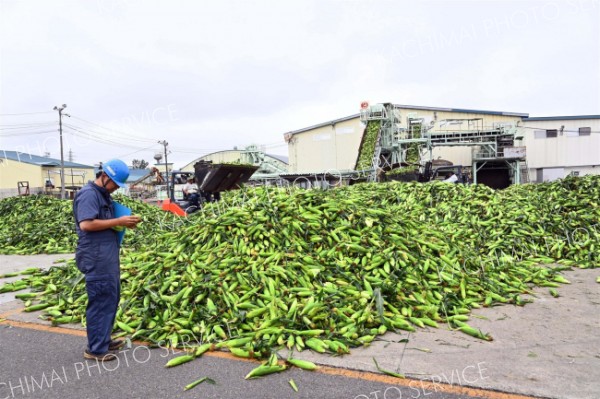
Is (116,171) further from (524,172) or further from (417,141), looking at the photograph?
(524,172)

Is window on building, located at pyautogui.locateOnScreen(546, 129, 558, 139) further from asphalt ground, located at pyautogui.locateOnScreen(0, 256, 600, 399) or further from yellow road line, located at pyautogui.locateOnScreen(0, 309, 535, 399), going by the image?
yellow road line, located at pyautogui.locateOnScreen(0, 309, 535, 399)

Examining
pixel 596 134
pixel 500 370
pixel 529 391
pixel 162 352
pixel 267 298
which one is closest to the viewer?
pixel 529 391

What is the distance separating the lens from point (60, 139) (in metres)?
31.2

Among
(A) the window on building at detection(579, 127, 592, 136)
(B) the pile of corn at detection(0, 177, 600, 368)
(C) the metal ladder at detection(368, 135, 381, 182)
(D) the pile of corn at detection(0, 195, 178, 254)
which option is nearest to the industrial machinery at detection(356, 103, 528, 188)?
(C) the metal ladder at detection(368, 135, 381, 182)

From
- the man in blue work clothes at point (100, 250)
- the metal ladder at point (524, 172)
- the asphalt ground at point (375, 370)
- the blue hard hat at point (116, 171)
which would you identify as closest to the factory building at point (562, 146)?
the metal ladder at point (524, 172)

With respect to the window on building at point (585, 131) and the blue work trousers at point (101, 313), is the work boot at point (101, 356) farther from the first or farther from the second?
the window on building at point (585, 131)

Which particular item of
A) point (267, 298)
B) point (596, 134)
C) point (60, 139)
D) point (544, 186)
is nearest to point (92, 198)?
point (267, 298)

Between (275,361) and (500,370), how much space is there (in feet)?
6.41

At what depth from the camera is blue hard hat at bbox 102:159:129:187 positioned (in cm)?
381

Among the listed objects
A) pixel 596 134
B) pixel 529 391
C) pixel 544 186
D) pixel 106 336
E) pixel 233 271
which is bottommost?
pixel 529 391

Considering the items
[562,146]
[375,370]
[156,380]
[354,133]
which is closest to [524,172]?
[562,146]

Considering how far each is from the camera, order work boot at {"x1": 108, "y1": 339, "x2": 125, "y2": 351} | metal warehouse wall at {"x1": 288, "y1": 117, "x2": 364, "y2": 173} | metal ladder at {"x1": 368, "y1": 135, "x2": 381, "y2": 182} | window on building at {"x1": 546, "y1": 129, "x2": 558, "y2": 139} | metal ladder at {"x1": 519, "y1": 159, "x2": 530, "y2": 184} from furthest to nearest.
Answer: metal warehouse wall at {"x1": 288, "y1": 117, "x2": 364, "y2": 173} < window on building at {"x1": 546, "y1": 129, "x2": 558, "y2": 139} < metal ladder at {"x1": 519, "y1": 159, "x2": 530, "y2": 184} < metal ladder at {"x1": 368, "y1": 135, "x2": 381, "y2": 182} < work boot at {"x1": 108, "y1": 339, "x2": 125, "y2": 351}

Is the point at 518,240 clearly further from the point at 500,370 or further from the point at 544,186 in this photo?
the point at 500,370

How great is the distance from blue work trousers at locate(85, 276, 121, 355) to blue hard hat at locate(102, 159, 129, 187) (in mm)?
944
